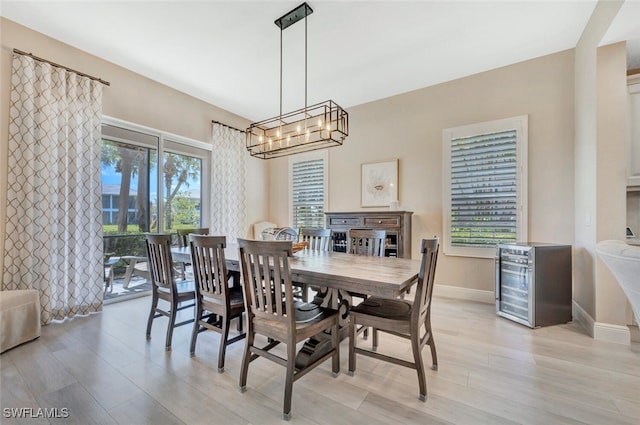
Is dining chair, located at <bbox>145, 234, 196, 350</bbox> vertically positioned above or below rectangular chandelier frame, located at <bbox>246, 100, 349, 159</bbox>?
below

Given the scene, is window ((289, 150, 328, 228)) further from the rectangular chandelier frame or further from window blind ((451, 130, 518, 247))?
window blind ((451, 130, 518, 247))

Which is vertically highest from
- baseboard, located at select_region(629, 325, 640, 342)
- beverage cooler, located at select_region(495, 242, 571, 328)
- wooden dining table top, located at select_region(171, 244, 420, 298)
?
wooden dining table top, located at select_region(171, 244, 420, 298)

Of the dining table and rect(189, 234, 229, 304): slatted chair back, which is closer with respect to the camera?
the dining table

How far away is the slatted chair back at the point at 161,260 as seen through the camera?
234cm

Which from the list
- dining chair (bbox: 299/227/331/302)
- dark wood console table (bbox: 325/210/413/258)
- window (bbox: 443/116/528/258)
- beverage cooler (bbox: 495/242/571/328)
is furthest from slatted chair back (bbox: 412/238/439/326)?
window (bbox: 443/116/528/258)

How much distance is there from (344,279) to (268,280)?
49cm

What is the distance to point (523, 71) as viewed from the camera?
333cm

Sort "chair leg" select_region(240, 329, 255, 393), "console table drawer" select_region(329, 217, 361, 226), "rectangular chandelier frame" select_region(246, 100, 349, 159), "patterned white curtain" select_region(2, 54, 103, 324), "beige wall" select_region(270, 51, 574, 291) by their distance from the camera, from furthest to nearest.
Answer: "console table drawer" select_region(329, 217, 361, 226), "beige wall" select_region(270, 51, 574, 291), "patterned white curtain" select_region(2, 54, 103, 324), "rectangular chandelier frame" select_region(246, 100, 349, 159), "chair leg" select_region(240, 329, 255, 393)

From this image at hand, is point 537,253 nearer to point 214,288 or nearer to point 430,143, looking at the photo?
point 430,143

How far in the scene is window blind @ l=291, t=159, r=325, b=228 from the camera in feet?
16.4

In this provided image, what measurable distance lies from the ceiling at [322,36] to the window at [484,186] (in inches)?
33.4

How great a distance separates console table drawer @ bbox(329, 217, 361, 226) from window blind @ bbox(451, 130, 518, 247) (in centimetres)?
135

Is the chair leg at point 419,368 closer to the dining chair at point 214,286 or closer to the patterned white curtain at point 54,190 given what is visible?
the dining chair at point 214,286

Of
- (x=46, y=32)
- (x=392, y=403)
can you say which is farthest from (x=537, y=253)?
(x=46, y=32)
